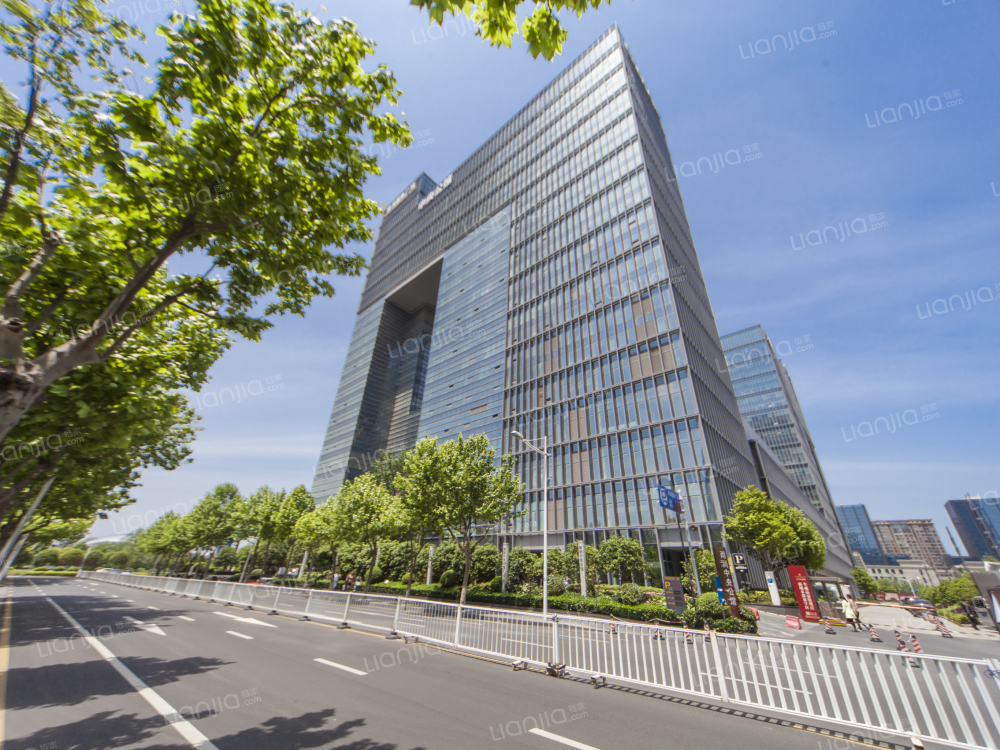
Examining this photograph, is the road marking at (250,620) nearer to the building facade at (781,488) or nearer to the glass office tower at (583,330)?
the glass office tower at (583,330)

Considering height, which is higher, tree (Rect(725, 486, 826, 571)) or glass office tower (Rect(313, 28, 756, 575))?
glass office tower (Rect(313, 28, 756, 575))

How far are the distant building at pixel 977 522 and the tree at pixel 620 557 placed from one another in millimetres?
235728

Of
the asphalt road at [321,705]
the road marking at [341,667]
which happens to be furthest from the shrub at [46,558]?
the road marking at [341,667]

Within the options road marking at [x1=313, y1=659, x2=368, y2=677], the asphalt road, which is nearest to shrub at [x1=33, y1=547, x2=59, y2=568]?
the asphalt road

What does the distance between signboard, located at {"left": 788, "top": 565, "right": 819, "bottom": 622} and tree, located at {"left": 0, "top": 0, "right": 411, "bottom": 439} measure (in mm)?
31485

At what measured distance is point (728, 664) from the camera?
838 centimetres

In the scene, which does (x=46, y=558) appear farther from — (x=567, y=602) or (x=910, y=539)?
(x=910, y=539)

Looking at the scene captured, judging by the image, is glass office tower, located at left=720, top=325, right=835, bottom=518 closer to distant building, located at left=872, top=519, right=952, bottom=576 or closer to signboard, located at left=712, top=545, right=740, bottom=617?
signboard, located at left=712, top=545, right=740, bottom=617

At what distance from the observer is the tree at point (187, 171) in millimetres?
4059

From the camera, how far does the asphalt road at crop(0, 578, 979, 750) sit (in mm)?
4824

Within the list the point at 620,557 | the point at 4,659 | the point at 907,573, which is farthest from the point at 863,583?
the point at 4,659

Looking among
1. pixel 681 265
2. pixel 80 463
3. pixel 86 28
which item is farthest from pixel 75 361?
pixel 681 265

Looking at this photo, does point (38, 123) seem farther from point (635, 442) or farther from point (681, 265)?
point (681, 265)

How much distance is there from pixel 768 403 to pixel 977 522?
587 ft
